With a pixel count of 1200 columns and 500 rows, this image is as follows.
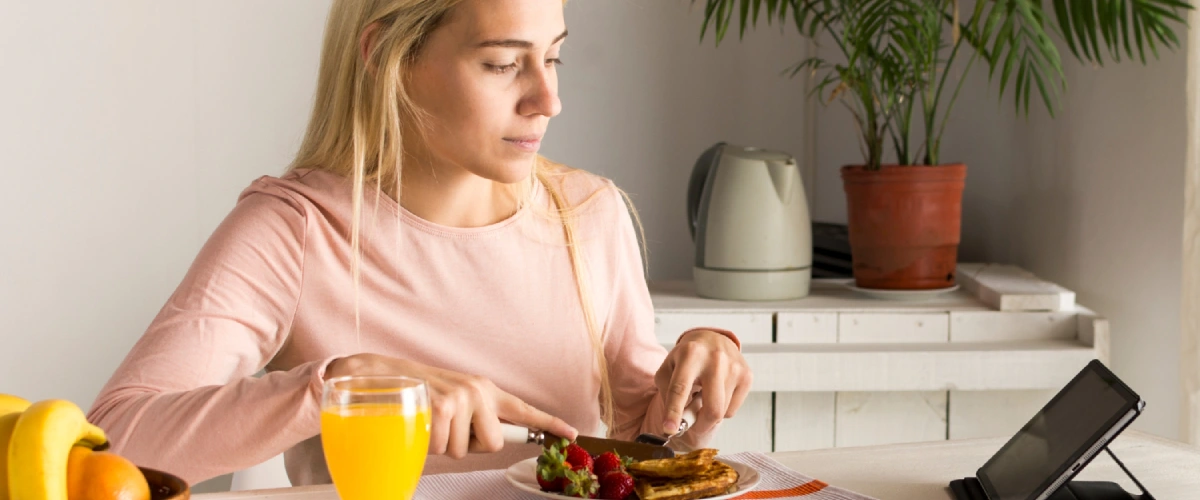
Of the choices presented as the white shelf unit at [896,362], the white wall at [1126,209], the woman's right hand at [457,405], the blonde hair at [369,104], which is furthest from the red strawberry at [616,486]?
the white wall at [1126,209]

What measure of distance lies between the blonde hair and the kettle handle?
80cm

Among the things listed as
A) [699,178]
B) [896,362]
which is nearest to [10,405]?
[896,362]

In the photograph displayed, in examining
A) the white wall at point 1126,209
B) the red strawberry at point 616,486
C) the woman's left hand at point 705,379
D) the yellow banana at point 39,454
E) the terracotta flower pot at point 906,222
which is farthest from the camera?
the terracotta flower pot at point 906,222

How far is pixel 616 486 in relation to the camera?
858 millimetres

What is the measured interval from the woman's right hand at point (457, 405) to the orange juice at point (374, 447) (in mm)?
121

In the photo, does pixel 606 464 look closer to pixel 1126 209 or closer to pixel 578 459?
pixel 578 459

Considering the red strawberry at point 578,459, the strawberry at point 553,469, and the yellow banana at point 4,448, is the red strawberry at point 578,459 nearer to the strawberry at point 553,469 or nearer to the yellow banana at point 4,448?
the strawberry at point 553,469

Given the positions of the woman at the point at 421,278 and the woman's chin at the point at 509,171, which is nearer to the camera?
the woman at the point at 421,278

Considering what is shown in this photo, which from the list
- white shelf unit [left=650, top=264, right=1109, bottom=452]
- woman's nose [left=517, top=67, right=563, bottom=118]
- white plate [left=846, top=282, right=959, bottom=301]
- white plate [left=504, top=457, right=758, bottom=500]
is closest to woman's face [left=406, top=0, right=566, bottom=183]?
woman's nose [left=517, top=67, right=563, bottom=118]

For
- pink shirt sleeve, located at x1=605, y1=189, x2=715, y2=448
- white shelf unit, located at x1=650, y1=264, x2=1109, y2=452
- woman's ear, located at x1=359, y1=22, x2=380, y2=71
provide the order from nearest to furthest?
1. woman's ear, located at x1=359, y1=22, x2=380, y2=71
2. pink shirt sleeve, located at x1=605, y1=189, x2=715, y2=448
3. white shelf unit, located at x1=650, y1=264, x2=1109, y2=452

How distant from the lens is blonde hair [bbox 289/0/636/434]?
116 cm

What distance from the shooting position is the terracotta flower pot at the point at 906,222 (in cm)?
200

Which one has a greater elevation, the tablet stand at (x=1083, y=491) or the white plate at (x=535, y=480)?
the white plate at (x=535, y=480)

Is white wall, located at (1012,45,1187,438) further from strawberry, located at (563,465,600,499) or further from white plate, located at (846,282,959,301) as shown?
strawberry, located at (563,465,600,499)
